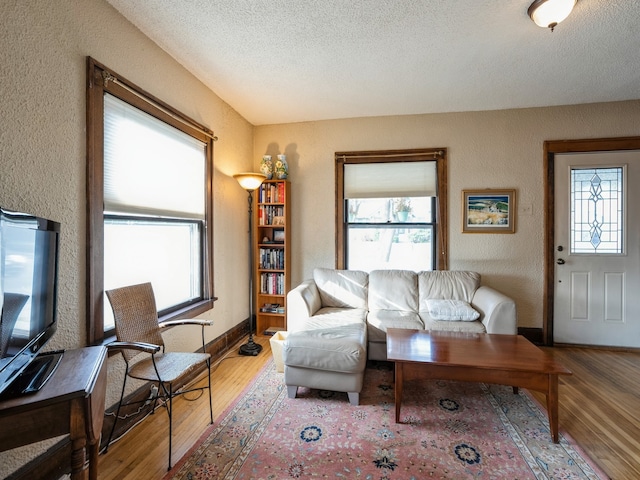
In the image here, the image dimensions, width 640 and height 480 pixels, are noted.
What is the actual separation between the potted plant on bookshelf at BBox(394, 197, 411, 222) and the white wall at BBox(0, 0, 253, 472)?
8.64ft

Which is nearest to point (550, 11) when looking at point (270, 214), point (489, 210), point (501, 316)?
point (489, 210)

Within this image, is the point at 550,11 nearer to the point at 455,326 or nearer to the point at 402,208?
the point at 402,208

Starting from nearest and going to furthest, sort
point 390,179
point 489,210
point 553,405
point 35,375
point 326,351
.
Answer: point 35,375 < point 553,405 < point 326,351 < point 489,210 < point 390,179

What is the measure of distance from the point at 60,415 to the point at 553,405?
2.40 m

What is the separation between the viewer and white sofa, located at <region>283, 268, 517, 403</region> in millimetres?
2148

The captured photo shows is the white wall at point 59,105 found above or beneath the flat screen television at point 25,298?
above

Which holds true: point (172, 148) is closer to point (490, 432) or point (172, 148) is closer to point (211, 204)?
point (211, 204)

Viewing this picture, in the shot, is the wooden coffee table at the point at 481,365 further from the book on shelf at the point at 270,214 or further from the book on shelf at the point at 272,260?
the book on shelf at the point at 270,214

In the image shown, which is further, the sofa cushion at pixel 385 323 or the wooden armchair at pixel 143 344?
the sofa cushion at pixel 385 323

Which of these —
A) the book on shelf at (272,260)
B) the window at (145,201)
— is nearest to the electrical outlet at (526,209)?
the book on shelf at (272,260)

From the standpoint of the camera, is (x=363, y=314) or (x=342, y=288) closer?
(x=363, y=314)

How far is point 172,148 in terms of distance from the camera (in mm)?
2436

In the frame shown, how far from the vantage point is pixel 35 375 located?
115 centimetres

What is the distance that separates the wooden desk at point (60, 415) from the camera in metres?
0.97
